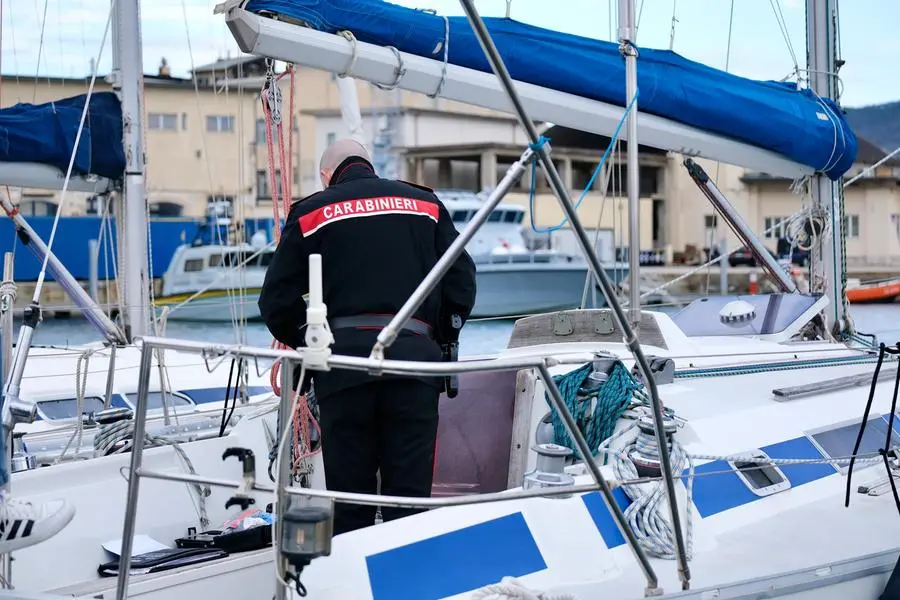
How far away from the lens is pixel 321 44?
12.5ft

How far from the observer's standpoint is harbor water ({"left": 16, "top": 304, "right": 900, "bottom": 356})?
19.4m

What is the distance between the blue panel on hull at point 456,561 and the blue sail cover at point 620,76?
2.05m

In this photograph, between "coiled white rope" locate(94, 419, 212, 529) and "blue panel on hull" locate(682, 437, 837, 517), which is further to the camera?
"coiled white rope" locate(94, 419, 212, 529)

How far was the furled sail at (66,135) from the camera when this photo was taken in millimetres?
5863

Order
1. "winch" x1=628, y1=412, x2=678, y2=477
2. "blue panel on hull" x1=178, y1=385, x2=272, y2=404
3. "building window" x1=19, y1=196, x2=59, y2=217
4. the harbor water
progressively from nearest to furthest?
"winch" x1=628, y1=412, x2=678, y2=477
"blue panel on hull" x1=178, y1=385, x2=272, y2=404
the harbor water
"building window" x1=19, y1=196, x2=59, y2=217

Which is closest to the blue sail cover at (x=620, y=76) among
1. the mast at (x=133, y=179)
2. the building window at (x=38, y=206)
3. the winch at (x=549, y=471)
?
the winch at (x=549, y=471)

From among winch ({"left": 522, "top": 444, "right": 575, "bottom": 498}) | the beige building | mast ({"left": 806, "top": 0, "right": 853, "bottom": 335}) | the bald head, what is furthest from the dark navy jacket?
the beige building

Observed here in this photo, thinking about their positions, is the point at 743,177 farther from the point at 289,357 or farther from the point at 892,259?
the point at 289,357

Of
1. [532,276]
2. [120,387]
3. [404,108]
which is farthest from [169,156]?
[120,387]

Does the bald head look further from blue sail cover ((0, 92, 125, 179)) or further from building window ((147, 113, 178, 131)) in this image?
building window ((147, 113, 178, 131))

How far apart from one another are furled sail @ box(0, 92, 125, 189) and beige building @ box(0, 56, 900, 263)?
2582cm

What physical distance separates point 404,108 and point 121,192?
98.1 ft

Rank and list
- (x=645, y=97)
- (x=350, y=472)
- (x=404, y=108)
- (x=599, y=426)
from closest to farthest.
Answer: (x=350, y=472)
(x=599, y=426)
(x=645, y=97)
(x=404, y=108)

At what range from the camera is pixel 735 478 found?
3611mm
